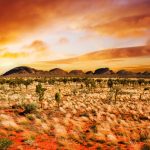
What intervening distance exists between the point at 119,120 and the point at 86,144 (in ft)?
29.5

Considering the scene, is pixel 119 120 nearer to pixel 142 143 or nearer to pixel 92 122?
pixel 92 122

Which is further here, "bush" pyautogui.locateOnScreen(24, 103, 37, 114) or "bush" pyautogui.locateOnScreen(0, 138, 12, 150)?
"bush" pyautogui.locateOnScreen(24, 103, 37, 114)

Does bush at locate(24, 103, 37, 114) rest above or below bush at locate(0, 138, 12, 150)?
above

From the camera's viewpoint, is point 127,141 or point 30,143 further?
point 127,141

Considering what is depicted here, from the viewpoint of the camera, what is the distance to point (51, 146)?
1875 cm

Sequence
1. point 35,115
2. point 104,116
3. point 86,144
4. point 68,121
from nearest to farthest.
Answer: point 86,144 < point 68,121 < point 35,115 < point 104,116

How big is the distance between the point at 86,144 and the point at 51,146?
2.65 meters

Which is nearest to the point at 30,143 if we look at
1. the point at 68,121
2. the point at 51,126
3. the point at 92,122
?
the point at 51,126

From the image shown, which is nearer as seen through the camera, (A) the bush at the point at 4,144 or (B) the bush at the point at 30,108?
(A) the bush at the point at 4,144

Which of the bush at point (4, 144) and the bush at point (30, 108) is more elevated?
the bush at point (30, 108)

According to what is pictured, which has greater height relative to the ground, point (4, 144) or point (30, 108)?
point (30, 108)

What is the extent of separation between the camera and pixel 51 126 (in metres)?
24.5

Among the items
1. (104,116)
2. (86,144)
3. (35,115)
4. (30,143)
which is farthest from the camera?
(104,116)

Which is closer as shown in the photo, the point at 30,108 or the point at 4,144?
the point at 4,144
